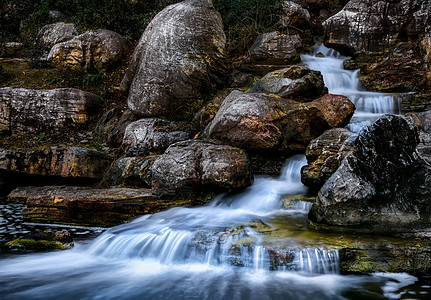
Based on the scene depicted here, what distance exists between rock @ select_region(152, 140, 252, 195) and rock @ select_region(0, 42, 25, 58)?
1137cm

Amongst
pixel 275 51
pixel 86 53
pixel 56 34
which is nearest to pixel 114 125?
pixel 86 53

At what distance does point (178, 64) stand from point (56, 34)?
7533 millimetres

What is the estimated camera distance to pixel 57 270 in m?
4.23

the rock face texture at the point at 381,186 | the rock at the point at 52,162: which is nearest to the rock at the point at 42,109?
the rock at the point at 52,162

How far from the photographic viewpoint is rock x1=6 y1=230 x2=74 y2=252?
4766mm

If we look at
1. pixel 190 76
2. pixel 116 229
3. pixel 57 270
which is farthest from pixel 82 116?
pixel 57 270

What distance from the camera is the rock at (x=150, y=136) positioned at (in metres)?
7.41

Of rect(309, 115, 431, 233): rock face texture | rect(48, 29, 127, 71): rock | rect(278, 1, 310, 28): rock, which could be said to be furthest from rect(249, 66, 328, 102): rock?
rect(48, 29, 127, 71): rock

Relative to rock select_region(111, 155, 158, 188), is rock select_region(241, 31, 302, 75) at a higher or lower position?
higher

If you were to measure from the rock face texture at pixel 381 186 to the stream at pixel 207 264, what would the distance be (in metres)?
0.37

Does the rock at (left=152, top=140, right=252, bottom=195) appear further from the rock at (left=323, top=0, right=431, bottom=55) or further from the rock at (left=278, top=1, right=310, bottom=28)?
the rock at (left=278, top=1, right=310, bottom=28)

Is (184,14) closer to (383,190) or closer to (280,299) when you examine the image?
(383,190)

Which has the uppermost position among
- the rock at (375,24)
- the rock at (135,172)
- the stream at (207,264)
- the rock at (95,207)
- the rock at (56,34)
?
the rock at (56,34)

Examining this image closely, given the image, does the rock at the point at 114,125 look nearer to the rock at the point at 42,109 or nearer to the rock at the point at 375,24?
the rock at the point at 42,109
